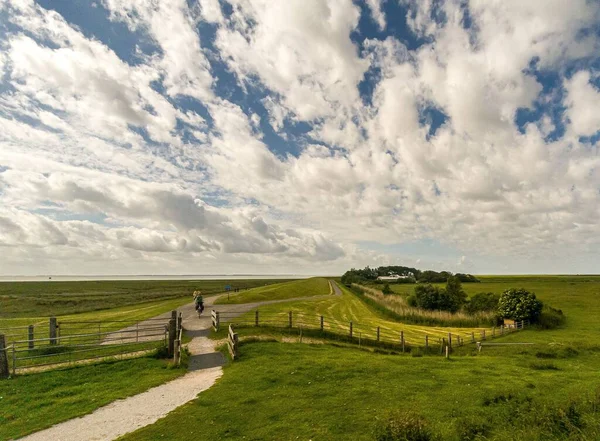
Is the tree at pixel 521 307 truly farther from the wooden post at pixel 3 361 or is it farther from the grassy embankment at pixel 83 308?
the wooden post at pixel 3 361

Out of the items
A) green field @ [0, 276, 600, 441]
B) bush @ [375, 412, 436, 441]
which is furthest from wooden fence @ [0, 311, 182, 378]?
bush @ [375, 412, 436, 441]

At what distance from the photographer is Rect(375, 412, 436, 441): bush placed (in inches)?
338

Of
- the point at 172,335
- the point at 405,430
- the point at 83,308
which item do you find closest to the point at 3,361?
the point at 172,335

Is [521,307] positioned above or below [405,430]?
below

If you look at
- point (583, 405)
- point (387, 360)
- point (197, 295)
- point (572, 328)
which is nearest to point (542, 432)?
point (583, 405)

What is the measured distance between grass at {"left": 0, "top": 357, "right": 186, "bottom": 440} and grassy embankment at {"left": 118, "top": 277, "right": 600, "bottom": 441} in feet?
12.8

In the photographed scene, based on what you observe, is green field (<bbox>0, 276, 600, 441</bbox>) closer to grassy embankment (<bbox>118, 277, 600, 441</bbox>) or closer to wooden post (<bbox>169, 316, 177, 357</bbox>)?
grassy embankment (<bbox>118, 277, 600, 441</bbox>)

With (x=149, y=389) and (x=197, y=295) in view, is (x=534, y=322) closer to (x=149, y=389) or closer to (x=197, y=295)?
(x=197, y=295)

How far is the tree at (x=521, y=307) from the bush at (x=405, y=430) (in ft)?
149

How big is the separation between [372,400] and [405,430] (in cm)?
434

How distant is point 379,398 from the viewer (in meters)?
13.0

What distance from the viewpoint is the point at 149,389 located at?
15203 mm

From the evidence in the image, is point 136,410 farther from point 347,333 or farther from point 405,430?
point 347,333

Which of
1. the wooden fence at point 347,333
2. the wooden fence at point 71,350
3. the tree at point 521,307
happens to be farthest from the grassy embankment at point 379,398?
the tree at point 521,307
